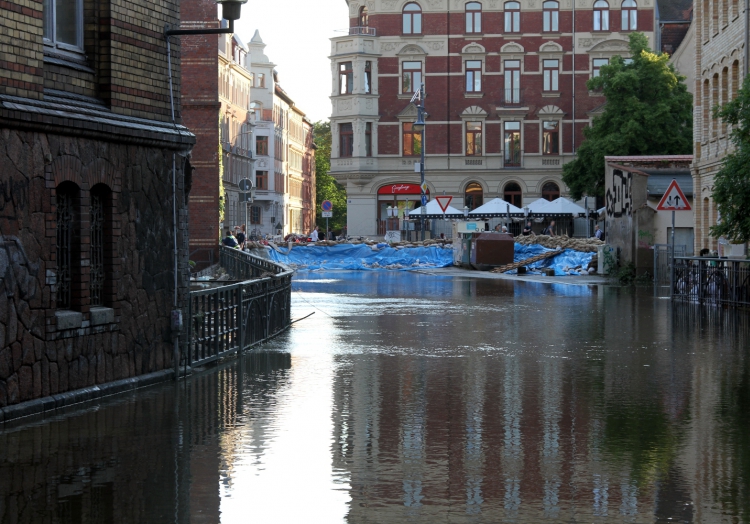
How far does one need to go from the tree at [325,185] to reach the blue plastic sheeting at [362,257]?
70.8 m

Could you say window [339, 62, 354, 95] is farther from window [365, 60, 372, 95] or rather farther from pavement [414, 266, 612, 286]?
pavement [414, 266, 612, 286]

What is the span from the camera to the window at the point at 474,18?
7319 cm

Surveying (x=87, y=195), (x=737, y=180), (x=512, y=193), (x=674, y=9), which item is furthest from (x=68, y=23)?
(x=674, y=9)

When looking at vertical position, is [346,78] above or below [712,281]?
above

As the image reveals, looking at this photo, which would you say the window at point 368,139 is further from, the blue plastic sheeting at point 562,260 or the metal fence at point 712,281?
the metal fence at point 712,281

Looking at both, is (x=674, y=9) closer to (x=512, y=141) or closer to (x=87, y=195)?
(x=512, y=141)

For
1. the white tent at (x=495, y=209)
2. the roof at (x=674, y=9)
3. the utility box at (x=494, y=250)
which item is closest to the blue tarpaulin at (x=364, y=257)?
the utility box at (x=494, y=250)

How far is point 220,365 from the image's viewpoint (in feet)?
48.0

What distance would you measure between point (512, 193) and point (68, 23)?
6232cm

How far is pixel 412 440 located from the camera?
928cm

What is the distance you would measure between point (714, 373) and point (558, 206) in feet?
161

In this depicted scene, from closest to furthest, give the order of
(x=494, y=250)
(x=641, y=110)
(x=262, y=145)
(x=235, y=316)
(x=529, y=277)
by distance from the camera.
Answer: (x=235, y=316) → (x=529, y=277) → (x=494, y=250) → (x=641, y=110) → (x=262, y=145)

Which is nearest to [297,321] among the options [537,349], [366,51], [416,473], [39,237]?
[537,349]

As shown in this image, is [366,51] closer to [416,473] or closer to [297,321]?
[297,321]
